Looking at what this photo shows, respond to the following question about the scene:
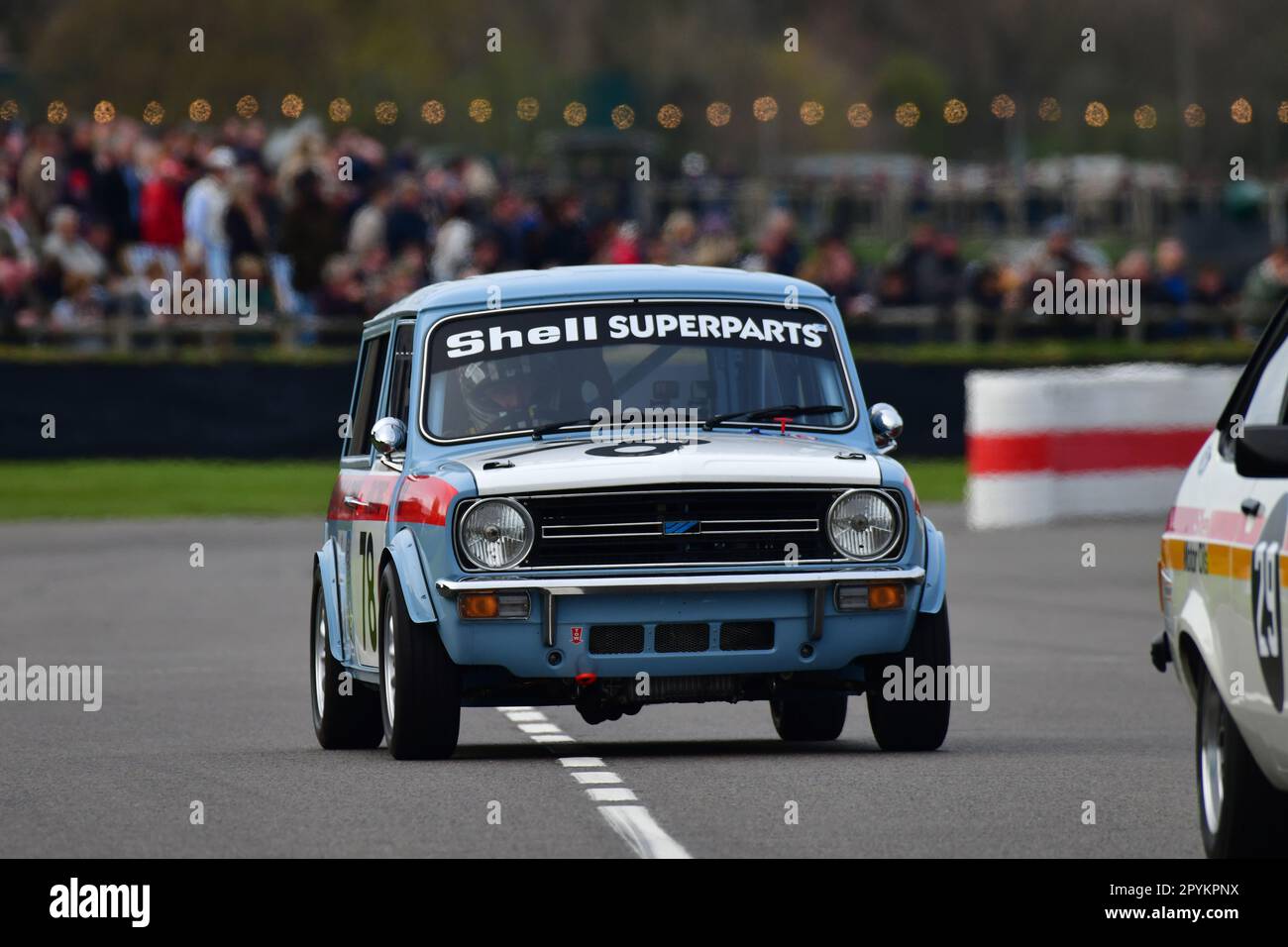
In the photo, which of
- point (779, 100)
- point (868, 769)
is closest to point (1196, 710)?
point (868, 769)

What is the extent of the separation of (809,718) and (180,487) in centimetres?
1985

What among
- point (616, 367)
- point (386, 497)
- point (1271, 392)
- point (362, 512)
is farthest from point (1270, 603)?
point (362, 512)

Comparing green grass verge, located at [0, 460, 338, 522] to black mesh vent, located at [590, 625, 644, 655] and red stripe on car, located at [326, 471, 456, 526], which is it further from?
black mesh vent, located at [590, 625, 644, 655]

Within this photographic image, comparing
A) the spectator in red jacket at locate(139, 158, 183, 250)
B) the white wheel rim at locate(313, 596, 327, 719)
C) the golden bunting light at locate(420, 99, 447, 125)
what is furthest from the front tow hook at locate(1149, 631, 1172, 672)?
the golden bunting light at locate(420, 99, 447, 125)

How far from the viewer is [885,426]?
12.0 meters

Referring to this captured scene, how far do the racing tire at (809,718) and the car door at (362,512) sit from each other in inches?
64.5

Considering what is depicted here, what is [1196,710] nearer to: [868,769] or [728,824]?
[728,824]

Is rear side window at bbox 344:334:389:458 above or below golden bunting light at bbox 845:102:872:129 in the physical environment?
below

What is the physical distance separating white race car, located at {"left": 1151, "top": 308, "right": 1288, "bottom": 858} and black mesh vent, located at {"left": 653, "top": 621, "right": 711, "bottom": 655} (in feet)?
7.77

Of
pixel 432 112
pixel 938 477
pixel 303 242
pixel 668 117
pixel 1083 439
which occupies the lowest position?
pixel 938 477

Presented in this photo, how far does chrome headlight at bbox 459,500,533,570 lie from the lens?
1111 cm

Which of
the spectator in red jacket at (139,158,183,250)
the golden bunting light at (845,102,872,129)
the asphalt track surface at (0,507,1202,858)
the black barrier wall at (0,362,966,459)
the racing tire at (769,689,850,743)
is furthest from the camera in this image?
the golden bunting light at (845,102,872,129)

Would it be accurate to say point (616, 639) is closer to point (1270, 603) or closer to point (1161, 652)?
point (1161, 652)
